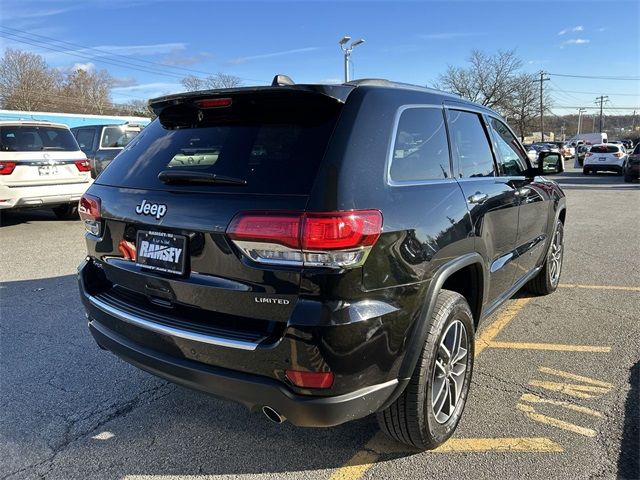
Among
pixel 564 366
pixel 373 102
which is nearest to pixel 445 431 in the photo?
pixel 564 366

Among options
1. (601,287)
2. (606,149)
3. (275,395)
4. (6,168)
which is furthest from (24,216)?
(606,149)

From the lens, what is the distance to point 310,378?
199cm

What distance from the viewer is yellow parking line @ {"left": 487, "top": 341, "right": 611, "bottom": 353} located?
379 centimetres

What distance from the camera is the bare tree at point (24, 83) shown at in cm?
5594

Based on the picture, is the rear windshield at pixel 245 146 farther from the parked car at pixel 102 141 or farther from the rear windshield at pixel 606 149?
the rear windshield at pixel 606 149

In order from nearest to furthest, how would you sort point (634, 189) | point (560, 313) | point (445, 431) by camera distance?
point (445, 431) → point (560, 313) → point (634, 189)

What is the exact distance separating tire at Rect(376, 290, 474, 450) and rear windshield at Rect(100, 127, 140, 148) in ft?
36.3

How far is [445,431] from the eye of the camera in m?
2.60

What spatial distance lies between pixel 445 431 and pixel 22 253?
6587 millimetres

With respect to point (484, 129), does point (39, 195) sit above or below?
below

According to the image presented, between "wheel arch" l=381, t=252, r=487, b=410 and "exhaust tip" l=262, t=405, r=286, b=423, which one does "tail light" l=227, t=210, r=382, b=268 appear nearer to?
"wheel arch" l=381, t=252, r=487, b=410

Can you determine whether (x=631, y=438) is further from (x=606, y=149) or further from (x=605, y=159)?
(x=606, y=149)

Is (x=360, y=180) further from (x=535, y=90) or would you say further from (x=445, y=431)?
(x=535, y=90)

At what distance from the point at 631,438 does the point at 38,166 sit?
349 inches
